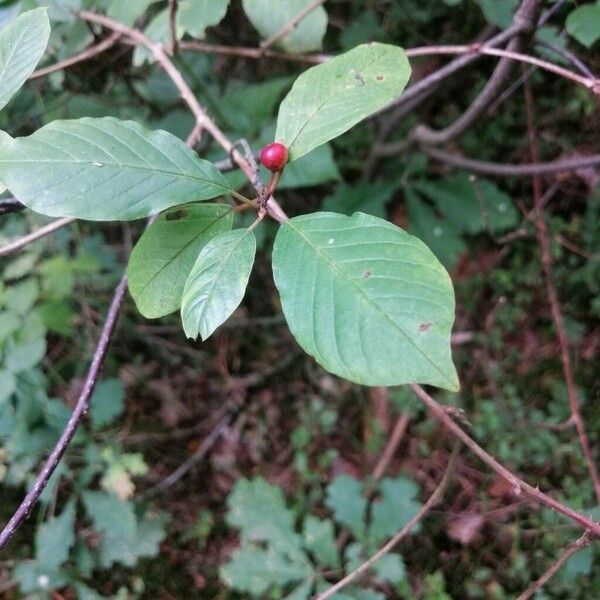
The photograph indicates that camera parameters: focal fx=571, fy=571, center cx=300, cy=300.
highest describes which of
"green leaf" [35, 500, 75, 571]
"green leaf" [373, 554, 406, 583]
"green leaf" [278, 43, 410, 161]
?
"green leaf" [278, 43, 410, 161]

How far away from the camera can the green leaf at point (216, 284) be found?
2.45ft

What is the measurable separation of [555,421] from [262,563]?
101 cm

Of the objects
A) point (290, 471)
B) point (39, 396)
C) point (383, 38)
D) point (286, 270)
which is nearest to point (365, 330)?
point (286, 270)

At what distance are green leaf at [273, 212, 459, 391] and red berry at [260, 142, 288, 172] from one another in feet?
0.31

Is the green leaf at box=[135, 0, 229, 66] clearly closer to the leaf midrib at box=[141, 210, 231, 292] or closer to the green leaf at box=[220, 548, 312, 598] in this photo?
the leaf midrib at box=[141, 210, 231, 292]

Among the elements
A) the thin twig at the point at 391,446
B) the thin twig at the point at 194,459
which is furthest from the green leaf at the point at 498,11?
the thin twig at the point at 194,459

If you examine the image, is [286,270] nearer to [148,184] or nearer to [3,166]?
[148,184]

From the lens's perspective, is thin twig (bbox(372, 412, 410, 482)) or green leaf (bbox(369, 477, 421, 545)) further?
thin twig (bbox(372, 412, 410, 482))

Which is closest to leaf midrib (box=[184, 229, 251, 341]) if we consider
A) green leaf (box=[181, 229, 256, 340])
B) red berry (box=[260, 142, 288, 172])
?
Result: green leaf (box=[181, 229, 256, 340])

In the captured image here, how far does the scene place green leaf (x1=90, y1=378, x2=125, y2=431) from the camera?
Result: 5.89 ft

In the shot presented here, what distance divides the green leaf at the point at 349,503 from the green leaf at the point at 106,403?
0.72m

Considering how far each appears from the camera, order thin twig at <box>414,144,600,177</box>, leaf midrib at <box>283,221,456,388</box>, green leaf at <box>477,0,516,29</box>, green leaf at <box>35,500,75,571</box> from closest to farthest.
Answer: leaf midrib at <box>283,221,456,388</box> → green leaf at <box>477,0,516,29</box> → thin twig at <box>414,144,600,177</box> → green leaf at <box>35,500,75,571</box>

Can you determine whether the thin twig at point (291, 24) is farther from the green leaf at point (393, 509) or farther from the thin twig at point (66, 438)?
the green leaf at point (393, 509)

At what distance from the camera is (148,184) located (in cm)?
79
